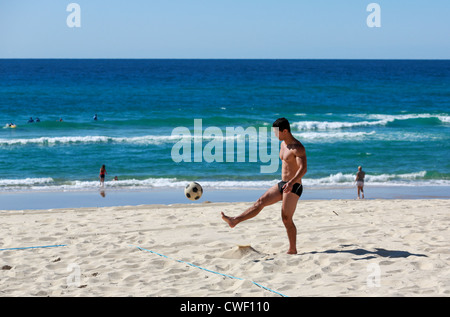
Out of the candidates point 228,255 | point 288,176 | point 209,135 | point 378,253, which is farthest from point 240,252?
point 209,135

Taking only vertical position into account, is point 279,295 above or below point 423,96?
below

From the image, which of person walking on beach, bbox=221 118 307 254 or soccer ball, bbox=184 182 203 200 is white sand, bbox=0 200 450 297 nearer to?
soccer ball, bbox=184 182 203 200

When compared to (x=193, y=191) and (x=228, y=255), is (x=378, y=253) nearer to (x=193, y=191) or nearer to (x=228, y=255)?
(x=228, y=255)

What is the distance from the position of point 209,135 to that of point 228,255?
22361mm

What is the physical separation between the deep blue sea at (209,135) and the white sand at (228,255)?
804 centimetres

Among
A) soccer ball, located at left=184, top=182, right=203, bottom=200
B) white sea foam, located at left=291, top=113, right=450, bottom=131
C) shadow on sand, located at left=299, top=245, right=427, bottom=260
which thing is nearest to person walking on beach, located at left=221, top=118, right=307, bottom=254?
shadow on sand, located at left=299, top=245, right=427, bottom=260

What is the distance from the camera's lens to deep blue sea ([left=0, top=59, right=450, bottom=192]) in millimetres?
20047

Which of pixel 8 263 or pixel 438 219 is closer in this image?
pixel 8 263

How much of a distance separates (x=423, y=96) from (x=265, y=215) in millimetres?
46758

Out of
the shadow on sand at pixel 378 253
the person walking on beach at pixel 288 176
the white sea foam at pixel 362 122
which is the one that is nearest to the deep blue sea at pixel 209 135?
the white sea foam at pixel 362 122
